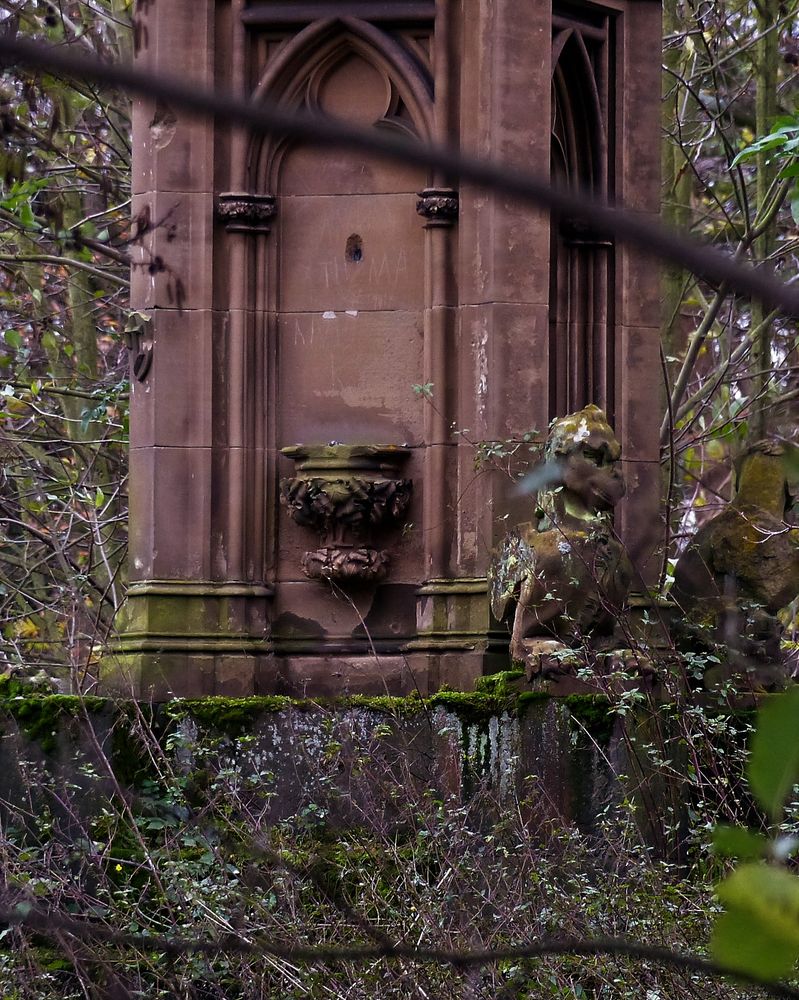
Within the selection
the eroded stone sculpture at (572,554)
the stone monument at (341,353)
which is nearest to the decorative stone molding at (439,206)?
the stone monument at (341,353)

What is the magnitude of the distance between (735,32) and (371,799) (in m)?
10.4

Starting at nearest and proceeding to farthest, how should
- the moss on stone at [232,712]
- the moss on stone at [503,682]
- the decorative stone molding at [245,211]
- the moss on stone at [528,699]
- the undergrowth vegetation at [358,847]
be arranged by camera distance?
the undergrowth vegetation at [358,847] < the moss on stone at [528,699] < the moss on stone at [503,682] < the moss on stone at [232,712] < the decorative stone molding at [245,211]

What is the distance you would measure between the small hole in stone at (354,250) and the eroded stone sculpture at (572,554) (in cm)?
193

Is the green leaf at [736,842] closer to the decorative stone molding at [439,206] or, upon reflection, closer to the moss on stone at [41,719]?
the moss on stone at [41,719]

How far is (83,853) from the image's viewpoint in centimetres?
700

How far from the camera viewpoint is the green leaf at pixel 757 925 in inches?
39.1

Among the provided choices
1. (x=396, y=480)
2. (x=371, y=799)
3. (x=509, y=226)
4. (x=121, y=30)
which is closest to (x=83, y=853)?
(x=371, y=799)

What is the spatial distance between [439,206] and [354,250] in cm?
48

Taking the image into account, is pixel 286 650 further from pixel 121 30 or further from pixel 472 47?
pixel 121 30

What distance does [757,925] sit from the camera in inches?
39.7

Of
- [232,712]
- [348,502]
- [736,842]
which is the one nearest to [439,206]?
[348,502]

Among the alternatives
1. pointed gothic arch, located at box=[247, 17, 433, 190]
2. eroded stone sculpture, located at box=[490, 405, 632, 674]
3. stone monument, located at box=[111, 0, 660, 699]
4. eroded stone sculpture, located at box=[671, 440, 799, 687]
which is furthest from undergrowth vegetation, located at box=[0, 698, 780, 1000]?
pointed gothic arch, located at box=[247, 17, 433, 190]

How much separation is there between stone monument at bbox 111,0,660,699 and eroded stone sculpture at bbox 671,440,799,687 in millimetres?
466

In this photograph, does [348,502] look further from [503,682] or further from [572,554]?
[572,554]
